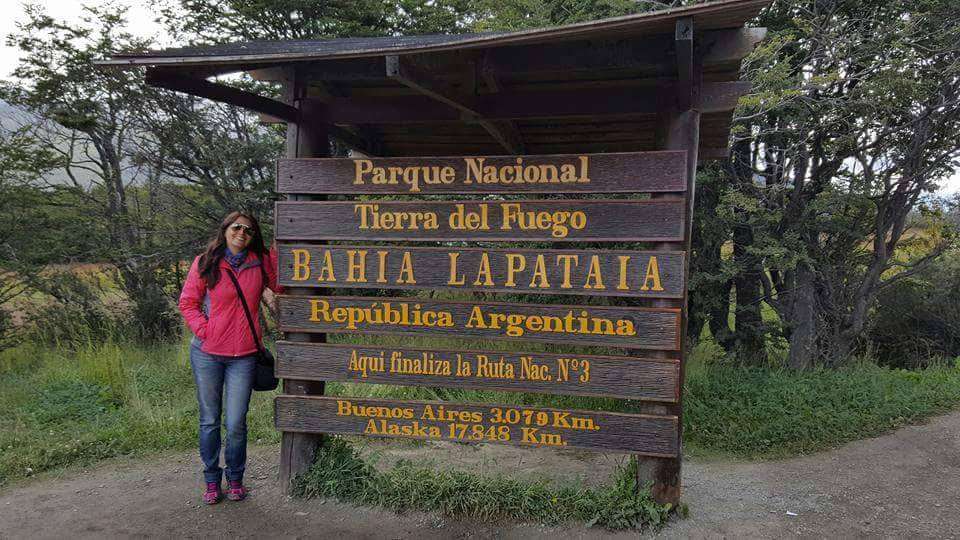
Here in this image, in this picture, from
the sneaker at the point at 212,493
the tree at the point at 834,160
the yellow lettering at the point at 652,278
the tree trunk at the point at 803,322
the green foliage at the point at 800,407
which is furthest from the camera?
the tree trunk at the point at 803,322

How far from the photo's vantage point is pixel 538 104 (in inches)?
154

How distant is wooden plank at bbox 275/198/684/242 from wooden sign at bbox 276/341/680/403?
2.30 feet

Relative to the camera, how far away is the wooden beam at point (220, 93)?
3.46 m

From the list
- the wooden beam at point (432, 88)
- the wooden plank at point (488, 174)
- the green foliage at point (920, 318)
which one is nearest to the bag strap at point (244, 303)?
the wooden plank at point (488, 174)

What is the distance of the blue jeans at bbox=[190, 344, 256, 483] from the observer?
387cm

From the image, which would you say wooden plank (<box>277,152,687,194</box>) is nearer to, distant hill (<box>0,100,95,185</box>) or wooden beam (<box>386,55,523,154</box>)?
wooden beam (<box>386,55,523,154</box>)

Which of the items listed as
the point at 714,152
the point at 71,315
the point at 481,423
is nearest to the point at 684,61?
the point at 714,152

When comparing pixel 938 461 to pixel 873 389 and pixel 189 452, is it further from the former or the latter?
pixel 189 452

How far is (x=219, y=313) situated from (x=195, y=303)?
156 millimetres

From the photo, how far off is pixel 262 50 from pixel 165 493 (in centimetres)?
301

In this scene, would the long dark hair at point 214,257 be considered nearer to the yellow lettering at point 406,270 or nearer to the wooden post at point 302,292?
the wooden post at point 302,292

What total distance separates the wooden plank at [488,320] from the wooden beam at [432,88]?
1176 mm

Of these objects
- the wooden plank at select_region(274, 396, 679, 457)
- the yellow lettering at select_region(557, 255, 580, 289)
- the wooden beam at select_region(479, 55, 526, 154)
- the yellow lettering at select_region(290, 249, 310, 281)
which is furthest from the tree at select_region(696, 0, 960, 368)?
the yellow lettering at select_region(290, 249, 310, 281)

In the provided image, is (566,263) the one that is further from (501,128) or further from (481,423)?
(501,128)
